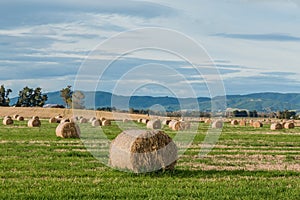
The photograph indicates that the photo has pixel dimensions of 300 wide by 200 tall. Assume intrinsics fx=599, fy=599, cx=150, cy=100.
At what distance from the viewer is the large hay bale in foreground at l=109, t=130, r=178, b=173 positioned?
60.3 ft

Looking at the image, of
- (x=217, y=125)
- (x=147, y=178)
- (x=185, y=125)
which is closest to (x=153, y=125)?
(x=185, y=125)

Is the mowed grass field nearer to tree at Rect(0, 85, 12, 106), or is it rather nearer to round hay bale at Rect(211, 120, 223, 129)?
round hay bale at Rect(211, 120, 223, 129)

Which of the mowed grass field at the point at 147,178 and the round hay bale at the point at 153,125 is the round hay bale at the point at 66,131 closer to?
the mowed grass field at the point at 147,178

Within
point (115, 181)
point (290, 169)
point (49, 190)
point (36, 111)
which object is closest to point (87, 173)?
point (115, 181)

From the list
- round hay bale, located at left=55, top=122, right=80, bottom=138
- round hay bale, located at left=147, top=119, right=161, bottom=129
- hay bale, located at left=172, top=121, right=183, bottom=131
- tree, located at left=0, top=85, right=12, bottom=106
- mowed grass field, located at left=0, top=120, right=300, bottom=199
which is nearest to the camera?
mowed grass field, located at left=0, top=120, right=300, bottom=199

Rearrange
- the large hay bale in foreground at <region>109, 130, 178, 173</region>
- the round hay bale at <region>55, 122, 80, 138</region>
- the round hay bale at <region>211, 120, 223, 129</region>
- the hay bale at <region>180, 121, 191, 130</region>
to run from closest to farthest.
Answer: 1. the large hay bale in foreground at <region>109, 130, 178, 173</region>
2. the round hay bale at <region>55, 122, 80, 138</region>
3. the hay bale at <region>180, 121, 191, 130</region>
4. the round hay bale at <region>211, 120, 223, 129</region>

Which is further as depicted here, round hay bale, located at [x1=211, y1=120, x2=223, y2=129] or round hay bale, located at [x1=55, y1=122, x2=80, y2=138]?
round hay bale, located at [x1=211, y1=120, x2=223, y2=129]

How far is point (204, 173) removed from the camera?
1859cm

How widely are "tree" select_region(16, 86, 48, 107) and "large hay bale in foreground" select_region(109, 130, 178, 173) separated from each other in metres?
127

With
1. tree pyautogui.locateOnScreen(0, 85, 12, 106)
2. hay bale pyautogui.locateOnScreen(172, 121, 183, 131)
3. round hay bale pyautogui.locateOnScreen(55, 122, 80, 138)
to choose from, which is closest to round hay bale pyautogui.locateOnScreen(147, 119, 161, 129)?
hay bale pyautogui.locateOnScreen(172, 121, 183, 131)

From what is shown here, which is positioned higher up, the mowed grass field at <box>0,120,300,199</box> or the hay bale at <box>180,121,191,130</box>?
the hay bale at <box>180,121,191,130</box>

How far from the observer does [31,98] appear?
477 feet

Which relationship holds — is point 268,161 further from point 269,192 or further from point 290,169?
point 269,192

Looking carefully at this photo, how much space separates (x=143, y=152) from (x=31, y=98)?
130 metres
